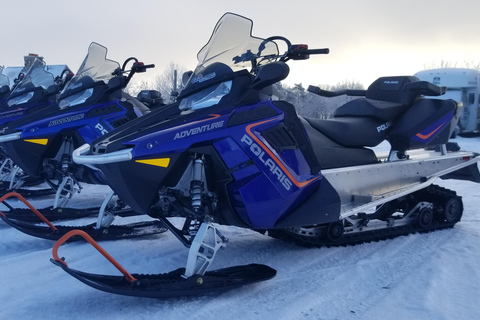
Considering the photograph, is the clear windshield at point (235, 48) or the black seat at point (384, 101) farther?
the black seat at point (384, 101)

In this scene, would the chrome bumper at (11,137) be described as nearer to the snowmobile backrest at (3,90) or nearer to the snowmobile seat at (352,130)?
the snowmobile seat at (352,130)

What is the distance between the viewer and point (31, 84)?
24.0 feet

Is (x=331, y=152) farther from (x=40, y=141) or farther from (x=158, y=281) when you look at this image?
(x=40, y=141)

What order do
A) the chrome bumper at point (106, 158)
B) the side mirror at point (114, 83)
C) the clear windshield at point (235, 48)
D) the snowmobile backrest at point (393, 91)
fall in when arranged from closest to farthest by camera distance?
the chrome bumper at point (106, 158), the clear windshield at point (235, 48), the snowmobile backrest at point (393, 91), the side mirror at point (114, 83)

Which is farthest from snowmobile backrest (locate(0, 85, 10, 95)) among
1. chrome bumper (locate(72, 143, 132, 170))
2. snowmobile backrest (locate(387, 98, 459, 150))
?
snowmobile backrest (locate(387, 98, 459, 150))

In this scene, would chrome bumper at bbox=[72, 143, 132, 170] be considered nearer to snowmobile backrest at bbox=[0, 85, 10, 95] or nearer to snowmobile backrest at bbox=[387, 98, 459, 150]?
snowmobile backrest at bbox=[387, 98, 459, 150]

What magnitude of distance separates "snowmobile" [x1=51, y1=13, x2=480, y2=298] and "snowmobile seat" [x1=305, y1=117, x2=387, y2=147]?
1 cm

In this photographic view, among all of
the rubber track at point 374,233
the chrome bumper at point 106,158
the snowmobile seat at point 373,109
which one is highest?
the snowmobile seat at point 373,109

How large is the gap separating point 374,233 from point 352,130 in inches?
37.0

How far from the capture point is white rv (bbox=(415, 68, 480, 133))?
16.5 m

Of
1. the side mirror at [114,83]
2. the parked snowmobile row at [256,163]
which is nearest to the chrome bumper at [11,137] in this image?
the side mirror at [114,83]

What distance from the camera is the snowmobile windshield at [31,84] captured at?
7.26 metres

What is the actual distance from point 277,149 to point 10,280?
201 centimetres

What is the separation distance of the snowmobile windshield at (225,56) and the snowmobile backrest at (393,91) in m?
1.56
